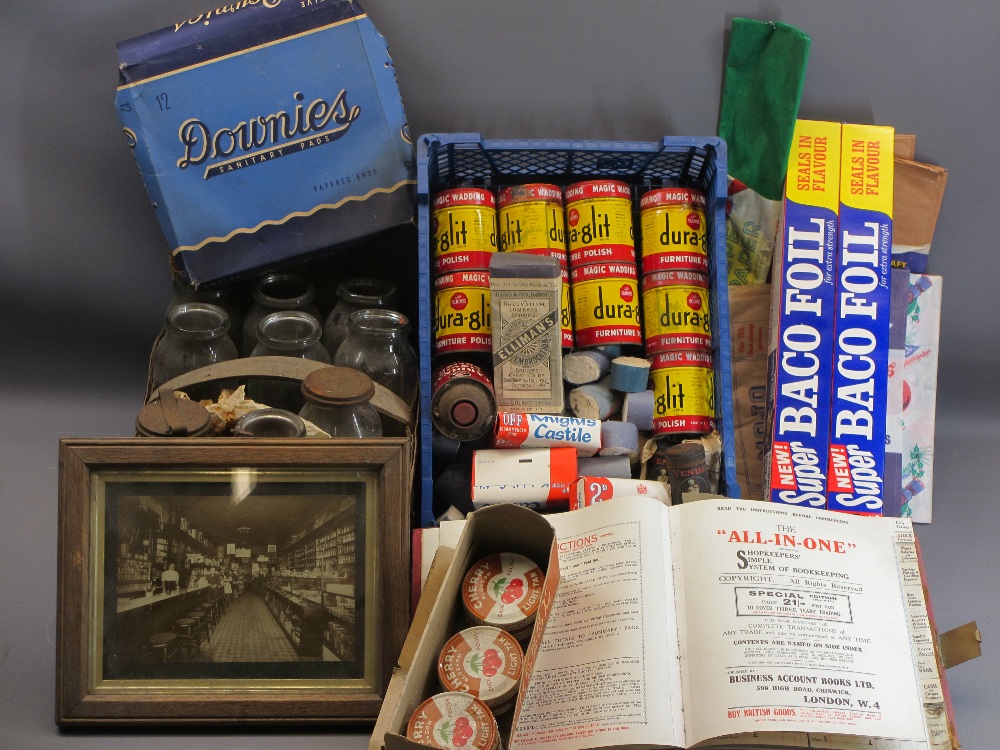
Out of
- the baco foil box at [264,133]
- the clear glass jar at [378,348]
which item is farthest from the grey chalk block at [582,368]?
the baco foil box at [264,133]

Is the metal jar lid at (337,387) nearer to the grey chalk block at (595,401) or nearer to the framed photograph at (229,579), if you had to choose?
the framed photograph at (229,579)

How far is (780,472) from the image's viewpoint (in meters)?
1.52


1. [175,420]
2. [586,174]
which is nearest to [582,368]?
[586,174]

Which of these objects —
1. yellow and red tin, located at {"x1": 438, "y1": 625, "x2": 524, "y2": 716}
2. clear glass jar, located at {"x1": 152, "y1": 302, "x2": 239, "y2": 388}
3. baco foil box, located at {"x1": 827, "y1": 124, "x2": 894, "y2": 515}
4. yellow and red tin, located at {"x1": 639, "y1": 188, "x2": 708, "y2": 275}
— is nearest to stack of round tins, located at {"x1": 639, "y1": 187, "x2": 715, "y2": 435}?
yellow and red tin, located at {"x1": 639, "y1": 188, "x2": 708, "y2": 275}

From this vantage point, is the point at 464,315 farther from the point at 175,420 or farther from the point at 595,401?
the point at 175,420

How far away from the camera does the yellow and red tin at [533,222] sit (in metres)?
1.54

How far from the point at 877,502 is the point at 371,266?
934 millimetres

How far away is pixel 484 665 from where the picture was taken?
110cm

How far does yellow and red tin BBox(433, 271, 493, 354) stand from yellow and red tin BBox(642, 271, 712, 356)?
26 cm

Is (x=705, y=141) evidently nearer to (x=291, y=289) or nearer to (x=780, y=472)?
(x=780, y=472)

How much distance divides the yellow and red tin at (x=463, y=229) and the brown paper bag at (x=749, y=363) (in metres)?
0.45

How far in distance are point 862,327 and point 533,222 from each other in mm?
564

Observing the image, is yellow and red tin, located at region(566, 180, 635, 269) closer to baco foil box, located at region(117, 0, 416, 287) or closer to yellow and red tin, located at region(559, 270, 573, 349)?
yellow and red tin, located at region(559, 270, 573, 349)

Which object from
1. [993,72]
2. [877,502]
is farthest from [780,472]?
[993,72]
